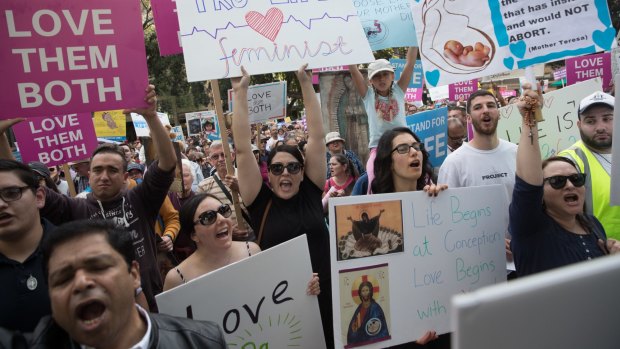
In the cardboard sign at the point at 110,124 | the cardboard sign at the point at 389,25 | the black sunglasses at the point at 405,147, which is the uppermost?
the cardboard sign at the point at 389,25

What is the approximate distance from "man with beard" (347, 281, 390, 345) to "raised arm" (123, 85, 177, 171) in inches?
56.9

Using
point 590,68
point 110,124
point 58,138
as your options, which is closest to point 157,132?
point 58,138

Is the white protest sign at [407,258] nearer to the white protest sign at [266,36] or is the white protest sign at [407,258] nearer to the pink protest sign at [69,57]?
the white protest sign at [266,36]

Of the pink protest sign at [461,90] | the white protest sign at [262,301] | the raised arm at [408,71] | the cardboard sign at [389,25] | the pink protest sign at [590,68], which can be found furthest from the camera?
the pink protest sign at [461,90]

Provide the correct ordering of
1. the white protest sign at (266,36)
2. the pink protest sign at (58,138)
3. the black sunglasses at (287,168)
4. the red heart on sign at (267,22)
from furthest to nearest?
the pink protest sign at (58,138)
the red heart on sign at (267,22)
the white protest sign at (266,36)
the black sunglasses at (287,168)

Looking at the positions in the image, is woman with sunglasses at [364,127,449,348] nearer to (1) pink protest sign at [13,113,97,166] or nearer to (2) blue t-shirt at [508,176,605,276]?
(2) blue t-shirt at [508,176,605,276]

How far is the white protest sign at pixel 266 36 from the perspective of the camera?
121 inches

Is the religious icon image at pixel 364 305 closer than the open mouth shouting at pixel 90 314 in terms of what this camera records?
No

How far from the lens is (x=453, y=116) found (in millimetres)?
6039

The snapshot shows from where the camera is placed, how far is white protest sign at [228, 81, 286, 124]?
25.7 feet

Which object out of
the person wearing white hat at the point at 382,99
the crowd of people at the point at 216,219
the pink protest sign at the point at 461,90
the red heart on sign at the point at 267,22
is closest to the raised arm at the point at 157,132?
the crowd of people at the point at 216,219

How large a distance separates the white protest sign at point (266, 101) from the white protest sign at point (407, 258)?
17.7 ft

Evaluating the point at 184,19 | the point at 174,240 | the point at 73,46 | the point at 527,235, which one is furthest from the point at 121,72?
the point at 527,235

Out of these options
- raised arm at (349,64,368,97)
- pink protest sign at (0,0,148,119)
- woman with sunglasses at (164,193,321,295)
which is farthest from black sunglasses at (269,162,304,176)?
raised arm at (349,64,368,97)
